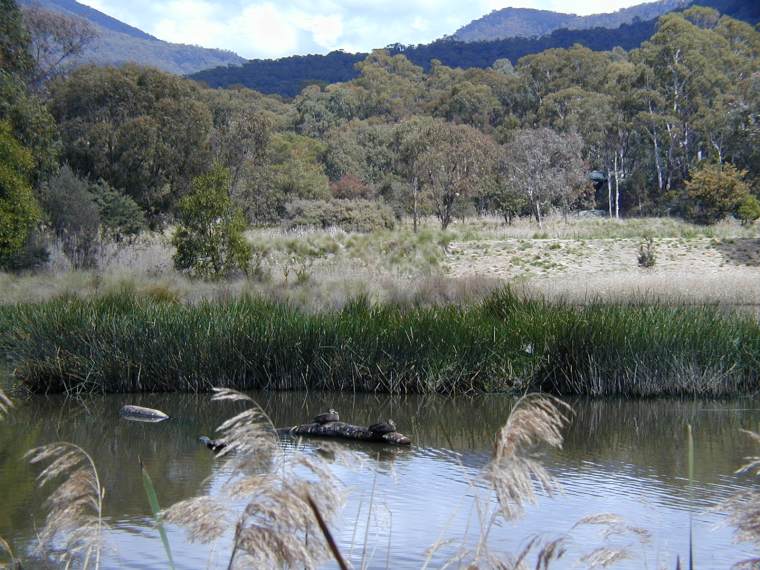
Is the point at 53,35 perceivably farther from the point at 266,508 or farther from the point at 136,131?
the point at 266,508

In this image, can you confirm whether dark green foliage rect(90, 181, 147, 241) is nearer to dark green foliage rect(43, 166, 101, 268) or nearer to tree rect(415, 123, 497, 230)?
dark green foliage rect(43, 166, 101, 268)

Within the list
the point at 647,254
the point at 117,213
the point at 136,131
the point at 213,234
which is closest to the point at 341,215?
the point at 136,131

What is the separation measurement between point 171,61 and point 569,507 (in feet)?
580

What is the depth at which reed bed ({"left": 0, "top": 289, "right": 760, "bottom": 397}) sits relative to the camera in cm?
1218

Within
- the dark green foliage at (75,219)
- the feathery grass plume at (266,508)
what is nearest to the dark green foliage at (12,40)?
the dark green foliage at (75,219)

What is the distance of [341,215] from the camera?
39.4 m

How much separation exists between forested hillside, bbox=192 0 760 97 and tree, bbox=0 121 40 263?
291 ft

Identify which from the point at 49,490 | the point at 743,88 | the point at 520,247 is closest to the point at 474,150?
the point at 520,247

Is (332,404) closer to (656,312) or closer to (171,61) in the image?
(656,312)

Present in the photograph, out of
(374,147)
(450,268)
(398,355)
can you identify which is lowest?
(450,268)

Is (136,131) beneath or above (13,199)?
above

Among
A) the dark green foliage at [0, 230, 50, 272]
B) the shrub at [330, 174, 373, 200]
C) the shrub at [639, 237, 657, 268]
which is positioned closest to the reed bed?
the dark green foliage at [0, 230, 50, 272]

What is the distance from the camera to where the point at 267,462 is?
2852mm

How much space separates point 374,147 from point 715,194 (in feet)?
79.2
